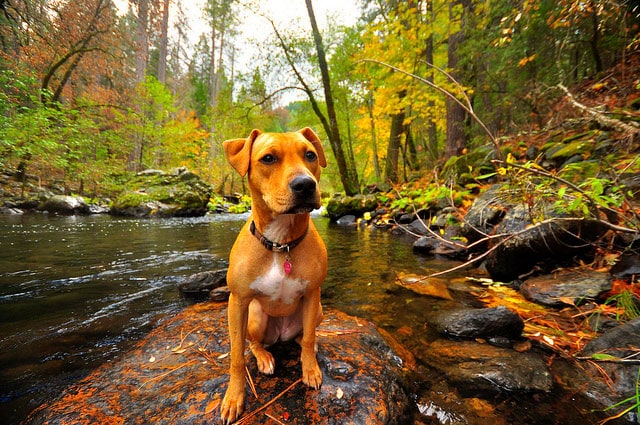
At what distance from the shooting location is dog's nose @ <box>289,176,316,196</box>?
1680 millimetres

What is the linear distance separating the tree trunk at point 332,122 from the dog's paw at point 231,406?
1449 cm

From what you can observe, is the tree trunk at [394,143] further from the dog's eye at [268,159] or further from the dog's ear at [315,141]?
the dog's eye at [268,159]

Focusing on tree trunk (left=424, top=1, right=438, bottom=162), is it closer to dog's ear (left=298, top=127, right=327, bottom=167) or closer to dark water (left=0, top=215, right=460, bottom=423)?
dark water (left=0, top=215, right=460, bottom=423)

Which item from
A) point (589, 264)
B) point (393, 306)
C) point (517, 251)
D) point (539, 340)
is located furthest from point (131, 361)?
point (589, 264)

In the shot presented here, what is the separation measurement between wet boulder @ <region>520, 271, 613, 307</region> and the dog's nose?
359cm

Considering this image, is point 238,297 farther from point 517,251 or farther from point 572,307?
point 517,251

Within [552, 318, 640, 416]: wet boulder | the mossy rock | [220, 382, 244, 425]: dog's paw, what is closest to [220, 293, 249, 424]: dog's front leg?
[220, 382, 244, 425]: dog's paw

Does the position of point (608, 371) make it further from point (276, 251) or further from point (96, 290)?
point (96, 290)

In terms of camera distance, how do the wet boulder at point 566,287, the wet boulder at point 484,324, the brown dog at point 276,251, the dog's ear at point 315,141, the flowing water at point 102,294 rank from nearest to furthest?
the brown dog at point 276,251
the dog's ear at point 315,141
the flowing water at point 102,294
the wet boulder at point 484,324
the wet boulder at point 566,287

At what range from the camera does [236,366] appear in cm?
173

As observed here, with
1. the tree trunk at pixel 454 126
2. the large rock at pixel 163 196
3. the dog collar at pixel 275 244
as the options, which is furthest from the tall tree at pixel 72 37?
the tree trunk at pixel 454 126

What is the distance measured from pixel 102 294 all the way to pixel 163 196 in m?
12.9

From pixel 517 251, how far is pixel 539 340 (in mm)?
1830

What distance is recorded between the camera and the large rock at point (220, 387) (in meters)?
1.70
